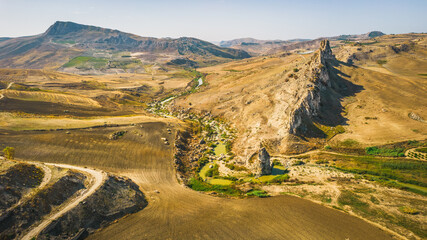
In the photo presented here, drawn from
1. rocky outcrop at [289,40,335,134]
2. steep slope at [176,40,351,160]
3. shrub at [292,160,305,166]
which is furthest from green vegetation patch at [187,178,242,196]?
rocky outcrop at [289,40,335,134]

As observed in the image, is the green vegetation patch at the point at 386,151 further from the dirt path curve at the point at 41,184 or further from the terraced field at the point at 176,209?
the dirt path curve at the point at 41,184

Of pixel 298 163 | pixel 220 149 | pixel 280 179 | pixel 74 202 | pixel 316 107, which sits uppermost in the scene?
pixel 316 107

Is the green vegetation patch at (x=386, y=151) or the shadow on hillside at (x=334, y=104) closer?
the green vegetation patch at (x=386, y=151)

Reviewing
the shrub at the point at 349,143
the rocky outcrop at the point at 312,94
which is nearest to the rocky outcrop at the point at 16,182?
the rocky outcrop at the point at 312,94

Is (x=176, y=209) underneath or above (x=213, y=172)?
above

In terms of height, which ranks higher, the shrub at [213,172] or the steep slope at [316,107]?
the steep slope at [316,107]

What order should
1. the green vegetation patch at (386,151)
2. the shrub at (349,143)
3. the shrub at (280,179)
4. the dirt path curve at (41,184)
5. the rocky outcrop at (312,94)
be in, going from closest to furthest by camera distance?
the dirt path curve at (41,184) < the shrub at (280,179) < the green vegetation patch at (386,151) < the shrub at (349,143) < the rocky outcrop at (312,94)

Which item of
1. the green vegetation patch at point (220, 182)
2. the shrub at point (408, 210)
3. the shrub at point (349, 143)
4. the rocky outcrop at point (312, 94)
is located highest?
the rocky outcrop at point (312, 94)

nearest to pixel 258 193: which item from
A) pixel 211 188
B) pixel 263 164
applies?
pixel 263 164

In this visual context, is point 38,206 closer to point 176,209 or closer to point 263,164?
point 176,209
